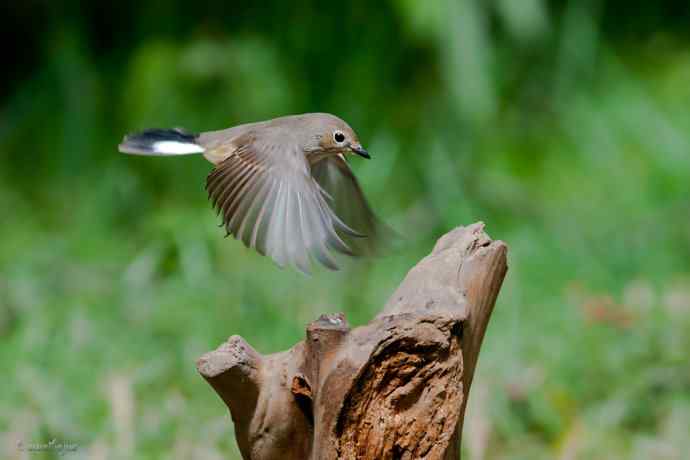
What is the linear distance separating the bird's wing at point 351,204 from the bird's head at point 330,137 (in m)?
0.28

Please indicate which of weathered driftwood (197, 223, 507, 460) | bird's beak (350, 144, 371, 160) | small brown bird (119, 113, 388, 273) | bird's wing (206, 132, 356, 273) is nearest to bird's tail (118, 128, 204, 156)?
small brown bird (119, 113, 388, 273)

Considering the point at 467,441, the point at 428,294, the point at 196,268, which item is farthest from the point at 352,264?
the point at 428,294

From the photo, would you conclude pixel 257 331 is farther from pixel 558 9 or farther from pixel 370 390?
pixel 558 9

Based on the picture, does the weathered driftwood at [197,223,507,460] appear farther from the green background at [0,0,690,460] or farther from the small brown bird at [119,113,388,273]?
the green background at [0,0,690,460]

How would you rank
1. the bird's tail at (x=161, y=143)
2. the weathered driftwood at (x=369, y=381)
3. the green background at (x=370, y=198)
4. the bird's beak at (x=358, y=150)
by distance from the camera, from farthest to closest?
the green background at (x=370, y=198)
the bird's tail at (x=161, y=143)
the bird's beak at (x=358, y=150)
the weathered driftwood at (x=369, y=381)

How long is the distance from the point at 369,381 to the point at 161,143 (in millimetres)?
1000

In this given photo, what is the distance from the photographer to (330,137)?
7.39ft

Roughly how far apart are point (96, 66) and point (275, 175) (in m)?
3.54

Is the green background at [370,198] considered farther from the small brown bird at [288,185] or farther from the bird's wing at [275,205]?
the bird's wing at [275,205]

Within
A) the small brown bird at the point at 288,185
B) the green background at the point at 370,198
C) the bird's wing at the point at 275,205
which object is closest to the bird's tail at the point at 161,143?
the small brown bird at the point at 288,185

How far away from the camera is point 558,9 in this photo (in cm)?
556

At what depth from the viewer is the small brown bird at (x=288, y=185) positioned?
2.07m

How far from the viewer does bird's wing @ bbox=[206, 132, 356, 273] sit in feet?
6.70

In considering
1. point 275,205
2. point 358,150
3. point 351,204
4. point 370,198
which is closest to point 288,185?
point 275,205
